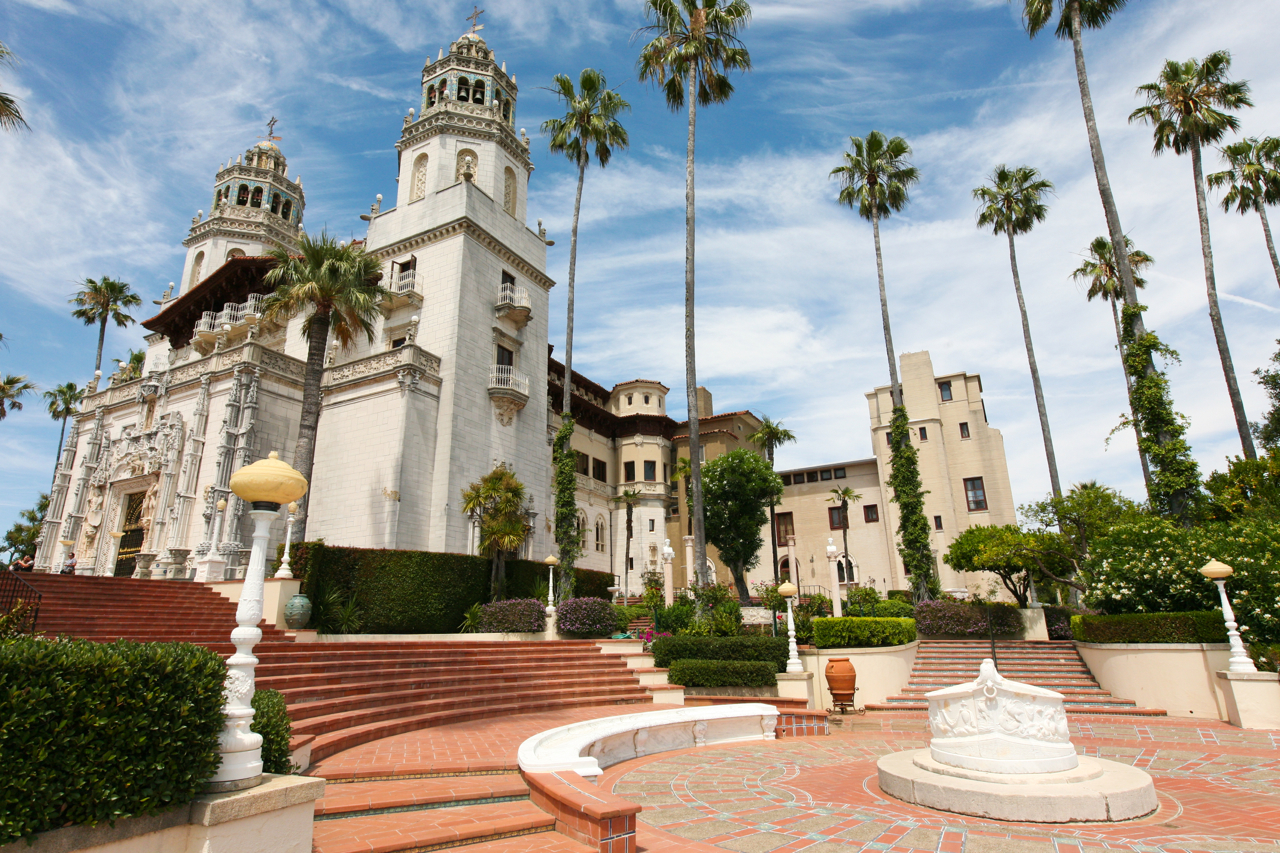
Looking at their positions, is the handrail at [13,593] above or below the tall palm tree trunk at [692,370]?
below

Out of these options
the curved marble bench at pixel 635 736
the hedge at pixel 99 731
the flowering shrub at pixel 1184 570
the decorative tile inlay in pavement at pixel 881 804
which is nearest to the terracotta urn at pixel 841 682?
the curved marble bench at pixel 635 736

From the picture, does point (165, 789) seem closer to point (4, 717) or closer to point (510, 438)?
point (4, 717)

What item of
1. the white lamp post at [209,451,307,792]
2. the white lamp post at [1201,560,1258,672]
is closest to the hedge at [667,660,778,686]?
the white lamp post at [1201,560,1258,672]

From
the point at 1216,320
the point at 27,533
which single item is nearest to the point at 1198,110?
the point at 1216,320

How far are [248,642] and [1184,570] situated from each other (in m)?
18.5

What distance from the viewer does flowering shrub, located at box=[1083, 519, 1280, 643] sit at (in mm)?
13438

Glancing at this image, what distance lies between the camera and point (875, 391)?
44.5 meters

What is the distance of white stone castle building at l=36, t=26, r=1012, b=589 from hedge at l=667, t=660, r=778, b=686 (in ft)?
35.9

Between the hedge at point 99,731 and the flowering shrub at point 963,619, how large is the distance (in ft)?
76.7

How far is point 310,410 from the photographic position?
65.9ft

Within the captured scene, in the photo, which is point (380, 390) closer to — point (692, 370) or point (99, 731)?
point (692, 370)

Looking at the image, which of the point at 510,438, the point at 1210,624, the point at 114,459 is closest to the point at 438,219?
the point at 510,438

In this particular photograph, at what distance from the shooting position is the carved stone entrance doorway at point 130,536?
26516mm

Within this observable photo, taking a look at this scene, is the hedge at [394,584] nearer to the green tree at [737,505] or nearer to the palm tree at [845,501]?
the green tree at [737,505]
